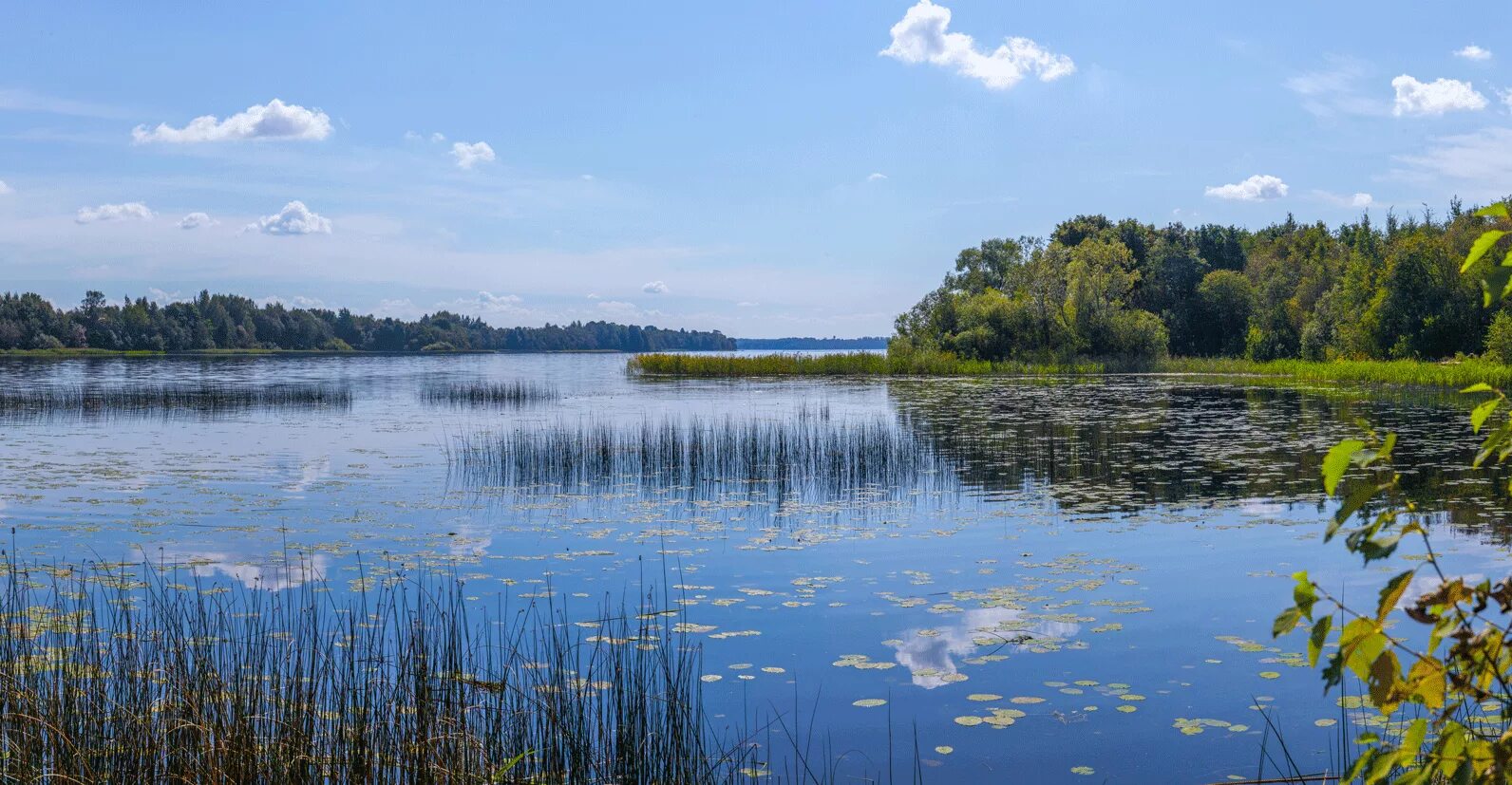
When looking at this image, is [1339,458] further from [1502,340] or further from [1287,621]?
[1502,340]

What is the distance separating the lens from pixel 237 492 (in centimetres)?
1377

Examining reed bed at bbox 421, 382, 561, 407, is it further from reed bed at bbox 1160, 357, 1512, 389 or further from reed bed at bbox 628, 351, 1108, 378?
reed bed at bbox 1160, 357, 1512, 389

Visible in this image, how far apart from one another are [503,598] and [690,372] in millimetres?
49676

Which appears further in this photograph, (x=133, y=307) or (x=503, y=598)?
(x=133, y=307)

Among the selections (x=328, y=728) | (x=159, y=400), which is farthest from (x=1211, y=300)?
(x=328, y=728)

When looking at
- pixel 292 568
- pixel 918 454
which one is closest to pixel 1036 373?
pixel 918 454

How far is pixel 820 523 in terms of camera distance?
11570mm

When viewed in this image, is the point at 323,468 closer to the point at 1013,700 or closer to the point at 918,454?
the point at 918,454

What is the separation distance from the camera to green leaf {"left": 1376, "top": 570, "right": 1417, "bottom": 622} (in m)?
1.74

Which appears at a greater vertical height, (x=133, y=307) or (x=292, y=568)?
(x=133, y=307)

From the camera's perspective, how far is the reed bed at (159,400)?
2723 cm

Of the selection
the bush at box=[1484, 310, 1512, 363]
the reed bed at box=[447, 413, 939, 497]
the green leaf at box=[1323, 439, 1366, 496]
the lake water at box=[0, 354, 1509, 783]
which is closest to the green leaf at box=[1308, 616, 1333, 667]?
the green leaf at box=[1323, 439, 1366, 496]

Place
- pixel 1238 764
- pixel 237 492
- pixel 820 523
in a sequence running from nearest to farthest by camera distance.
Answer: pixel 1238 764 → pixel 820 523 → pixel 237 492

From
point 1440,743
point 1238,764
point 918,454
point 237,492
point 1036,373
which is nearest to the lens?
point 1440,743
